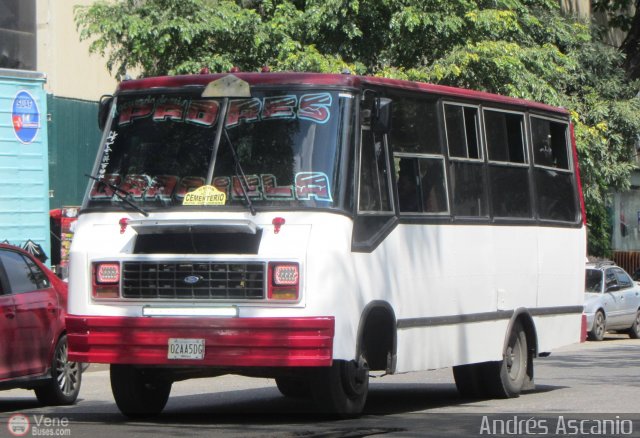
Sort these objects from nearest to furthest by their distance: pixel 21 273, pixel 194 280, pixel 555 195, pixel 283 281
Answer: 1. pixel 283 281
2. pixel 194 280
3. pixel 21 273
4. pixel 555 195

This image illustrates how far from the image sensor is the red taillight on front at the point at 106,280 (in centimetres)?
1082

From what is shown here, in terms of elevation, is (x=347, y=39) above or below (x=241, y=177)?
above

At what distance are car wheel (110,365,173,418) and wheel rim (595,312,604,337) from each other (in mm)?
16346

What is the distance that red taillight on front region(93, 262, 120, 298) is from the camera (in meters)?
10.8

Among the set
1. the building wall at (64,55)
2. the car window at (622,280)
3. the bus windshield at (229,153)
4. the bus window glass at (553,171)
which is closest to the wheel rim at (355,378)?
the bus windshield at (229,153)

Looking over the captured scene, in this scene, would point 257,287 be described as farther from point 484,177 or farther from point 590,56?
point 590,56

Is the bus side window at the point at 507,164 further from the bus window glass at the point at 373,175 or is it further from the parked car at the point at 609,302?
the parked car at the point at 609,302

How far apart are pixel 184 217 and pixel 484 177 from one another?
11.8 ft

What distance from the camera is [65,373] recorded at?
13547 millimetres

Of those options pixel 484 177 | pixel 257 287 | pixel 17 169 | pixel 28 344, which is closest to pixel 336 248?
pixel 257 287

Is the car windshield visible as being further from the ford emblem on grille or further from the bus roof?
the ford emblem on grille

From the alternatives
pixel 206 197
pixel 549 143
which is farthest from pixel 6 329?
pixel 549 143

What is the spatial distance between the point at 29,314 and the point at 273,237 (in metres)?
3.66

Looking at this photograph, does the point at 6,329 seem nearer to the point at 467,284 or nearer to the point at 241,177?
the point at 241,177
